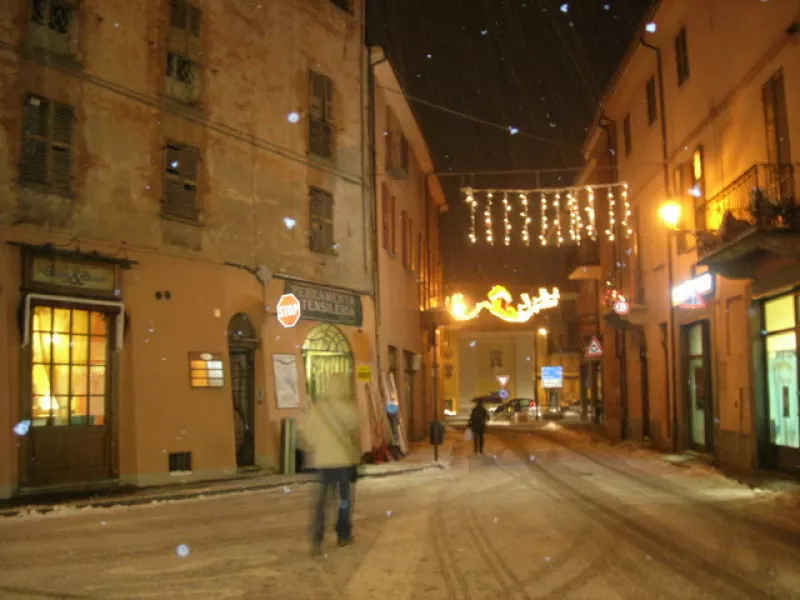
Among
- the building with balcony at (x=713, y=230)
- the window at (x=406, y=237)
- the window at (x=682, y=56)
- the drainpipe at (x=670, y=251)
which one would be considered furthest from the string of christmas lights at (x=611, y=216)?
the window at (x=406, y=237)

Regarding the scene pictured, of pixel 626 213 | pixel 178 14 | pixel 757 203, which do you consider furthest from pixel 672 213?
pixel 178 14

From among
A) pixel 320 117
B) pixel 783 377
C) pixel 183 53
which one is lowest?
pixel 783 377

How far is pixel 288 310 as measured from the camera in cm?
1850

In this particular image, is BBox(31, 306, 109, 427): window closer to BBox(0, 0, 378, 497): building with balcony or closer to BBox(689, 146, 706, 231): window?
BBox(0, 0, 378, 497): building with balcony

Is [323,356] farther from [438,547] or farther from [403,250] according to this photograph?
[438,547]

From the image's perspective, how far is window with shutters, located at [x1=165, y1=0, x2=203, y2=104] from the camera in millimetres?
17219

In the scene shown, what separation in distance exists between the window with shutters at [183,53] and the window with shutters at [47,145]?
8.85 feet

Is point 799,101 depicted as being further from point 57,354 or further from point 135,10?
point 57,354

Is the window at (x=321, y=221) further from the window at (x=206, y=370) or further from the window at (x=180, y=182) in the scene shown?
the window at (x=206, y=370)

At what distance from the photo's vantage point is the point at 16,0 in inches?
563

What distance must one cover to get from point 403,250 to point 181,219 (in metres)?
12.6

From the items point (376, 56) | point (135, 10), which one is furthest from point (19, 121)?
point (376, 56)

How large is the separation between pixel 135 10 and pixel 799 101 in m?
12.2

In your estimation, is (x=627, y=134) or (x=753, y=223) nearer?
(x=753, y=223)
